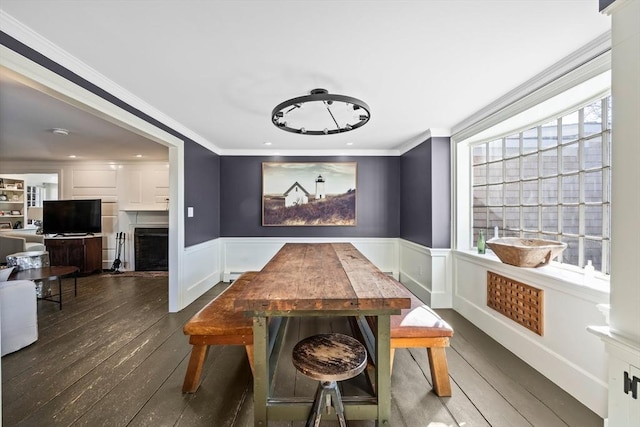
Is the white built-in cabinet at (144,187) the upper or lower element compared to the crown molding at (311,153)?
lower

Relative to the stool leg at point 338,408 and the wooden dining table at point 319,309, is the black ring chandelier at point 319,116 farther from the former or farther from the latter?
the stool leg at point 338,408

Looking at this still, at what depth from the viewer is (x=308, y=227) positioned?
15.1ft

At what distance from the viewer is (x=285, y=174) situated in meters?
4.59

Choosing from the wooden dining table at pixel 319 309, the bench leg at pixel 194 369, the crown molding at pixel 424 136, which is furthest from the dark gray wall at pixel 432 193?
the bench leg at pixel 194 369

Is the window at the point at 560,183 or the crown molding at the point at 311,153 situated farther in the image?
the crown molding at the point at 311,153

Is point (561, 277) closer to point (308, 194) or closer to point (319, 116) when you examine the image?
point (319, 116)

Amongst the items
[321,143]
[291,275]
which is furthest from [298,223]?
[291,275]

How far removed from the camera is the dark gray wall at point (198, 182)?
8.23 feet

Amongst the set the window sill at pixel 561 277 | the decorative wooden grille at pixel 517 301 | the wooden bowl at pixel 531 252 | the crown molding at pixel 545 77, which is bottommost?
the decorative wooden grille at pixel 517 301

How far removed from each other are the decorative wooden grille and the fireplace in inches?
222

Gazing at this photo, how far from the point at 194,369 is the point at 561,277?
8.72 ft

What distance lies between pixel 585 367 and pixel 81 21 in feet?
12.0

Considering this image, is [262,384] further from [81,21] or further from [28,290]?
[28,290]

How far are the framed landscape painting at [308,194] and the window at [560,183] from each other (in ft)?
6.89
